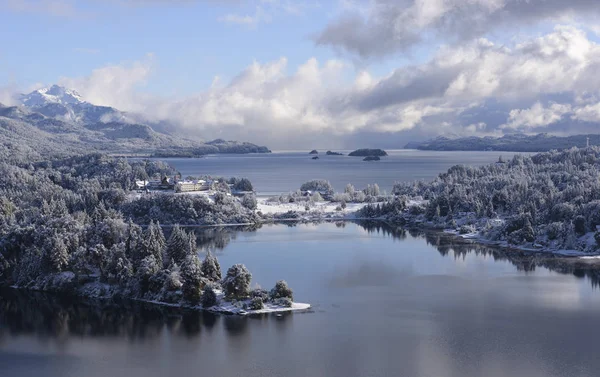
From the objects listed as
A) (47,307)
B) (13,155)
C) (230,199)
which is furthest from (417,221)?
(13,155)

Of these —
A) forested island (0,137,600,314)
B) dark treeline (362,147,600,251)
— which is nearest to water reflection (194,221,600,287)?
forested island (0,137,600,314)

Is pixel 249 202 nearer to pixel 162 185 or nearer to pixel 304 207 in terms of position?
pixel 304 207

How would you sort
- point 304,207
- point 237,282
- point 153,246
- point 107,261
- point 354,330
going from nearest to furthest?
point 354,330
point 237,282
point 107,261
point 153,246
point 304,207

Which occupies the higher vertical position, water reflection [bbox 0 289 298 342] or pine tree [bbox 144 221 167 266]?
pine tree [bbox 144 221 167 266]

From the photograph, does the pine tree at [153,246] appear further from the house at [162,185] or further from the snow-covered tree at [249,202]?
the house at [162,185]

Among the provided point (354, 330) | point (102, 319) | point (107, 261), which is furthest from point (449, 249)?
point (102, 319)

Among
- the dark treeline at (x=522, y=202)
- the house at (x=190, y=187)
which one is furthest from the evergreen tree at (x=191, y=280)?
the house at (x=190, y=187)

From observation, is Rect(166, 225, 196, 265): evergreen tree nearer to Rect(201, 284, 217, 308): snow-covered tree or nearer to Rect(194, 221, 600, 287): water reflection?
Rect(201, 284, 217, 308): snow-covered tree

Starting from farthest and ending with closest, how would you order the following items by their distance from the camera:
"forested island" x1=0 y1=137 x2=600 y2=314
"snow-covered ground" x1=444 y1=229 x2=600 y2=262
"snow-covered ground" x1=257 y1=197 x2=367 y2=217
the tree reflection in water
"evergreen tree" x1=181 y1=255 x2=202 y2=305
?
1. "snow-covered ground" x1=257 y1=197 x2=367 y2=217
2. "snow-covered ground" x1=444 y1=229 x2=600 y2=262
3. "forested island" x1=0 y1=137 x2=600 y2=314
4. "evergreen tree" x1=181 y1=255 x2=202 y2=305
5. the tree reflection in water

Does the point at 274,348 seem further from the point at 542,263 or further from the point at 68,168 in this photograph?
the point at 68,168
